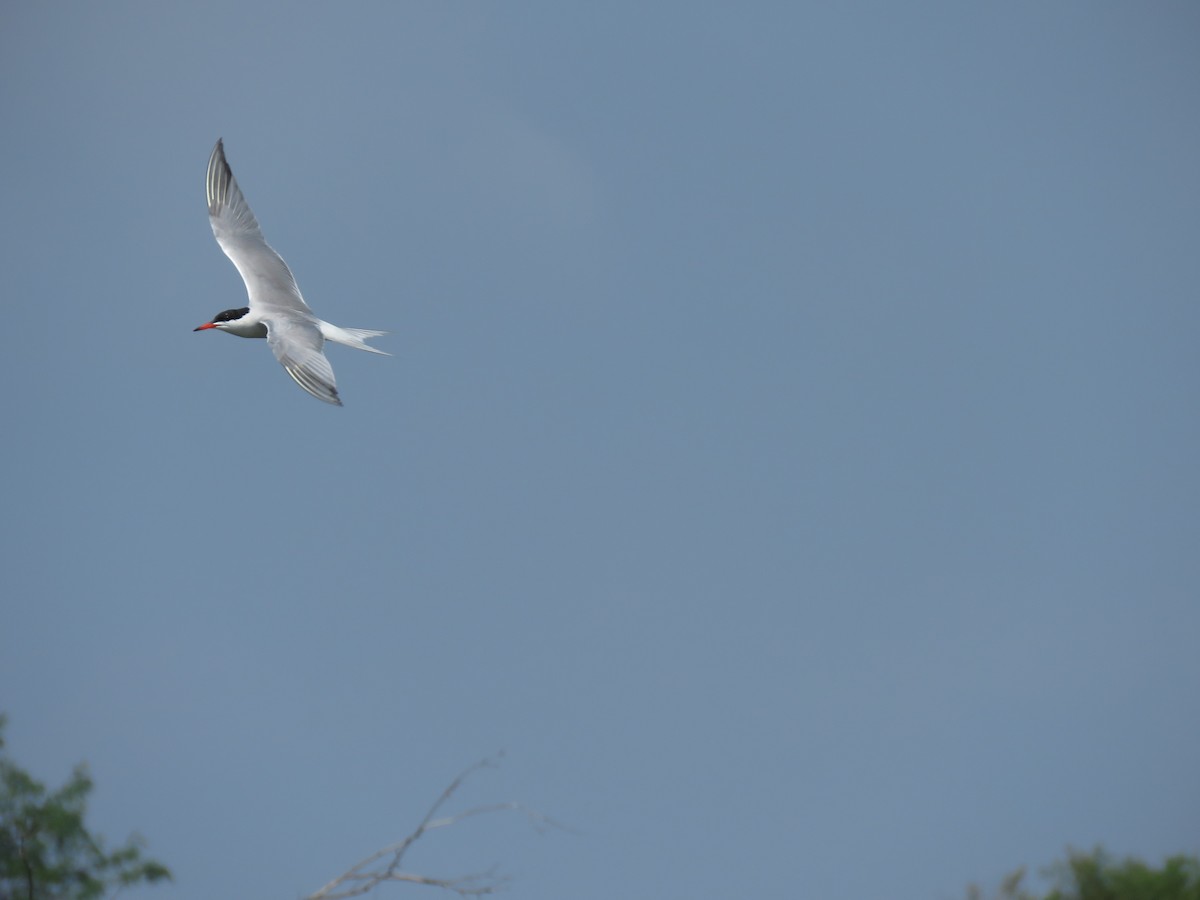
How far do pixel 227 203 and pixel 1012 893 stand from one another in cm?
1062

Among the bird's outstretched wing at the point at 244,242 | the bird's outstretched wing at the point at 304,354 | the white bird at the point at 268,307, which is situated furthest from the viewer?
the bird's outstretched wing at the point at 244,242

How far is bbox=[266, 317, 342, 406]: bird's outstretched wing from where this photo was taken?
11.2 metres

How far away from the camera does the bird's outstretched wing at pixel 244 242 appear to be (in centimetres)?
1410

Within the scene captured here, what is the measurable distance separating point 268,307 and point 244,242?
1608 mm

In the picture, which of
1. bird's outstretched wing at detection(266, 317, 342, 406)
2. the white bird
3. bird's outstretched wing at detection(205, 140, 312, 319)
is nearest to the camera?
bird's outstretched wing at detection(266, 317, 342, 406)

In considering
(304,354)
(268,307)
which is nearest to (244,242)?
(268,307)

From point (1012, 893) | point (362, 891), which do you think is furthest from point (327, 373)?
point (1012, 893)

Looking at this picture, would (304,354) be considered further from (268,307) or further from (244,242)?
(244,242)

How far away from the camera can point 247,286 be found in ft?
46.3

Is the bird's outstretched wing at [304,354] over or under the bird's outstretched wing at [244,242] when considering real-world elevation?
under

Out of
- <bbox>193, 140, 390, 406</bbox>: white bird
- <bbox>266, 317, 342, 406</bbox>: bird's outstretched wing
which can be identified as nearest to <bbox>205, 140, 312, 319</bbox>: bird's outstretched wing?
<bbox>193, 140, 390, 406</bbox>: white bird

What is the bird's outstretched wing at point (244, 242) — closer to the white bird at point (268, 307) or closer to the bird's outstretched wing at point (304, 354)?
the white bird at point (268, 307)

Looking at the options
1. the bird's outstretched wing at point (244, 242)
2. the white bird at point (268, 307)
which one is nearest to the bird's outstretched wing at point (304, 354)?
the white bird at point (268, 307)

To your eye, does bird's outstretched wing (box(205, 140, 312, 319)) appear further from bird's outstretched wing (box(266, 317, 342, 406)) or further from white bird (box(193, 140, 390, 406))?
bird's outstretched wing (box(266, 317, 342, 406))
